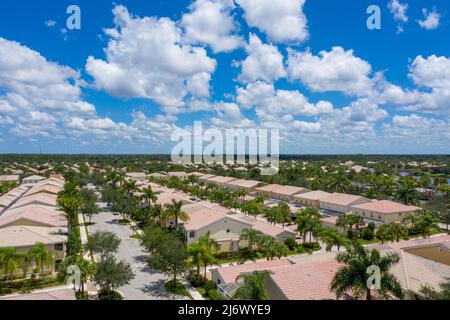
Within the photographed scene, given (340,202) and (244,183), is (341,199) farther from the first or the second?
(244,183)

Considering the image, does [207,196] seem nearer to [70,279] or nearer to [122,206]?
[122,206]

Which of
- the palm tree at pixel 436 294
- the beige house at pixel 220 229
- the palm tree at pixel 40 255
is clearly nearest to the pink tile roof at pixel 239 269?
the palm tree at pixel 436 294

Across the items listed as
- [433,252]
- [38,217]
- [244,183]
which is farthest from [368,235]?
[244,183]

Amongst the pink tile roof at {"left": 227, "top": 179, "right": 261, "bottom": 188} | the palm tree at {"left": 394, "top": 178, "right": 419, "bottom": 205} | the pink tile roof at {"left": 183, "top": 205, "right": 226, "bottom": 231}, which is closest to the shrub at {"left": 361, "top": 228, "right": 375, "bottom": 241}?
the pink tile roof at {"left": 183, "top": 205, "right": 226, "bottom": 231}

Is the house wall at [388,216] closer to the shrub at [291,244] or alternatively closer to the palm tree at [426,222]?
the palm tree at [426,222]

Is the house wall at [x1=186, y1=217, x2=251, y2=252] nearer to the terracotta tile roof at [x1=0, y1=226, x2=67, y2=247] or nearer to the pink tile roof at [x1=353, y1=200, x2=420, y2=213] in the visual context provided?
the terracotta tile roof at [x1=0, y1=226, x2=67, y2=247]
